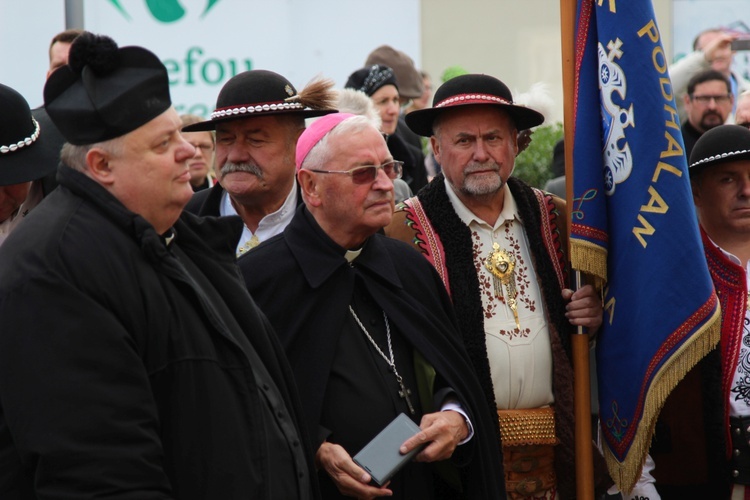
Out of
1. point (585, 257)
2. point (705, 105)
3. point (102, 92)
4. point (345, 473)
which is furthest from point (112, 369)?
point (705, 105)

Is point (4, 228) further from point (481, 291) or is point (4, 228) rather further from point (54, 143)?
point (481, 291)

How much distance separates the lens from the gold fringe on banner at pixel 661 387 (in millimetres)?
4168

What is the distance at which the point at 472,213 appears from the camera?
4.45 m

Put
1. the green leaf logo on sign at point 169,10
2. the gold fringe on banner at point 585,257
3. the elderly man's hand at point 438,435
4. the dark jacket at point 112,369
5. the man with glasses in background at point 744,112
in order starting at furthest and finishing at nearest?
the green leaf logo on sign at point 169,10 < the man with glasses in background at point 744,112 < the gold fringe on banner at point 585,257 < the elderly man's hand at point 438,435 < the dark jacket at point 112,369

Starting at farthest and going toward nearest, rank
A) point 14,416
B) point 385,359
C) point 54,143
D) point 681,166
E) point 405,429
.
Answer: point 681,166 → point 54,143 → point 385,359 → point 405,429 → point 14,416

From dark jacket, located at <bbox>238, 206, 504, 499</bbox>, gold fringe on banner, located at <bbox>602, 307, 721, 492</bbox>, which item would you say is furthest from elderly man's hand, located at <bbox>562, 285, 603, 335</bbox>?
dark jacket, located at <bbox>238, 206, 504, 499</bbox>

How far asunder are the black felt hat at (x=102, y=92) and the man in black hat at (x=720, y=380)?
8.53ft

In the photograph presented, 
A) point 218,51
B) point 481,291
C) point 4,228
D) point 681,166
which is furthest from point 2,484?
point 218,51

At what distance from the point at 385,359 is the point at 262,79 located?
1.54 metres

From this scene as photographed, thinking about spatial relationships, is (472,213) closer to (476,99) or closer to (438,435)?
(476,99)

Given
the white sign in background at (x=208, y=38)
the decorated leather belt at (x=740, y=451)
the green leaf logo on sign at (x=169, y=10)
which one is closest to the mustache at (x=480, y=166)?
the decorated leather belt at (x=740, y=451)

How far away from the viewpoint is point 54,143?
3.86 m

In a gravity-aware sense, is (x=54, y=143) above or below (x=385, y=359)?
above

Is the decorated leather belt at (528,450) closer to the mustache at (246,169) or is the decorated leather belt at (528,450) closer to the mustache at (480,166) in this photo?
the mustache at (480,166)
